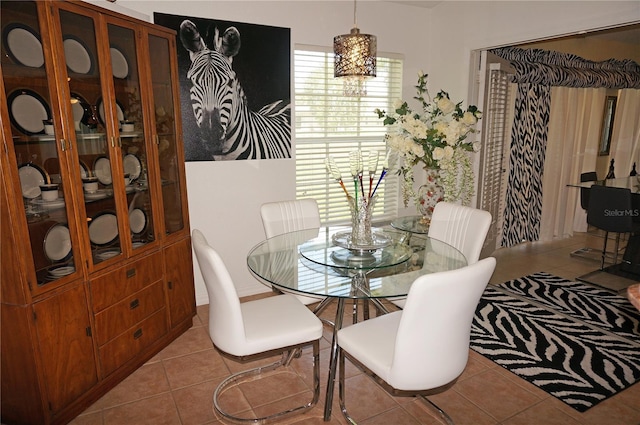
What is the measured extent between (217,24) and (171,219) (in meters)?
1.55

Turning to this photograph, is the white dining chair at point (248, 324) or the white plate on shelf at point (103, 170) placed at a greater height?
the white plate on shelf at point (103, 170)

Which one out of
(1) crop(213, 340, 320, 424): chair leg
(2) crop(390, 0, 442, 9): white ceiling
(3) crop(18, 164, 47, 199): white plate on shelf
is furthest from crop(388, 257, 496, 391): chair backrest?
(2) crop(390, 0, 442, 9): white ceiling

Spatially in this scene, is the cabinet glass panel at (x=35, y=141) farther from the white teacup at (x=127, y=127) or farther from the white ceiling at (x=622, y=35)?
the white ceiling at (x=622, y=35)

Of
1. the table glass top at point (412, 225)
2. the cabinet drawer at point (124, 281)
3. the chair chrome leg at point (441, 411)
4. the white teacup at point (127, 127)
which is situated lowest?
the chair chrome leg at point (441, 411)

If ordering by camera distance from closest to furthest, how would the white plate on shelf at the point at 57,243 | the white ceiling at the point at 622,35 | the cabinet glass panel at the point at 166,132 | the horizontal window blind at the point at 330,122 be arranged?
the white plate on shelf at the point at 57,243
the cabinet glass panel at the point at 166,132
the horizontal window blind at the point at 330,122
the white ceiling at the point at 622,35

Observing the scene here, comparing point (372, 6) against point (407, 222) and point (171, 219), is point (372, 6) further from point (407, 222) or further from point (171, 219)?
point (171, 219)

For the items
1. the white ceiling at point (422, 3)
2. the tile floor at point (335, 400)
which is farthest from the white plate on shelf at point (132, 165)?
the white ceiling at point (422, 3)

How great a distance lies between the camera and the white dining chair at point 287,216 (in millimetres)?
2918

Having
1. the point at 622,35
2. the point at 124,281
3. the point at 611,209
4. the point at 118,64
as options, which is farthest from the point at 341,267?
the point at 622,35

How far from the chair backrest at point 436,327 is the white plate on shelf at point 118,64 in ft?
6.92

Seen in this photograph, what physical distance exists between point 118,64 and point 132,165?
603mm

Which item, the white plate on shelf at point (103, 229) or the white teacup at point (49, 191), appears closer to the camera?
the white teacup at point (49, 191)

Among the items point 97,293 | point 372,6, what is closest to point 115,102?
point 97,293

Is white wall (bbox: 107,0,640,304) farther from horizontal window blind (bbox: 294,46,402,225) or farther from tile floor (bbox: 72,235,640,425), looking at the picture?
tile floor (bbox: 72,235,640,425)
